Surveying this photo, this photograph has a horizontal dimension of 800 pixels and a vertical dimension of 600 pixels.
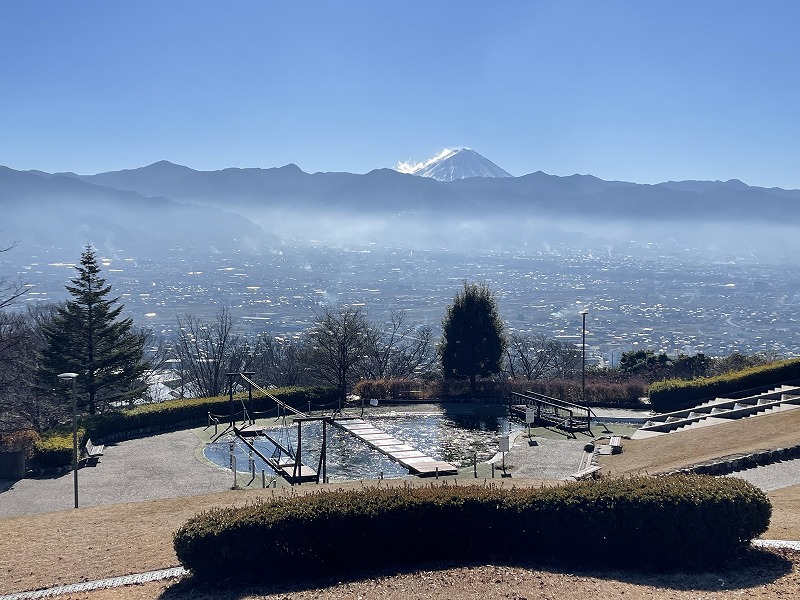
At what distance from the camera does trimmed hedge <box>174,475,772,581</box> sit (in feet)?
28.2

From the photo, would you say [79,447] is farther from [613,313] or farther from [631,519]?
[613,313]

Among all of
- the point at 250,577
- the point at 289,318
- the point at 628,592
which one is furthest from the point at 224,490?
the point at 289,318

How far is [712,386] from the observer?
78.4 ft

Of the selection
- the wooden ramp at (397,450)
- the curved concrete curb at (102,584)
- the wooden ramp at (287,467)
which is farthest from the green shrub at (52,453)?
the curved concrete curb at (102,584)

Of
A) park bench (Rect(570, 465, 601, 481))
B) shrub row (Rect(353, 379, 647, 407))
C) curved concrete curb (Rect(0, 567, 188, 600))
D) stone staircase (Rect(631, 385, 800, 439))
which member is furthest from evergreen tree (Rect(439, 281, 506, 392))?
curved concrete curb (Rect(0, 567, 188, 600))

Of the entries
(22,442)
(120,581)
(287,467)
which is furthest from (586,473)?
(22,442)

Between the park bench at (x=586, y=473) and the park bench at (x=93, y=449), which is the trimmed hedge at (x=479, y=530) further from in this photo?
the park bench at (x=93, y=449)

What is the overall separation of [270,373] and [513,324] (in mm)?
55660

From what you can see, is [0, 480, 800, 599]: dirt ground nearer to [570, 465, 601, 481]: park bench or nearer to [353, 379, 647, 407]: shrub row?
[570, 465, 601, 481]: park bench

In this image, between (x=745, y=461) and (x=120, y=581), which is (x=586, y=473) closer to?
(x=745, y=461)

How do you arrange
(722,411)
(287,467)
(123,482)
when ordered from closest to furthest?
1. (123,482)
2. (287,467)
3. (722,411)

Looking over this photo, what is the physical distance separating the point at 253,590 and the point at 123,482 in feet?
29.5

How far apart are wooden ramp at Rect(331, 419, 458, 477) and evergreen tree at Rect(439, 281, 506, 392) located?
315 inches

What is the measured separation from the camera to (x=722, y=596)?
770 cm
